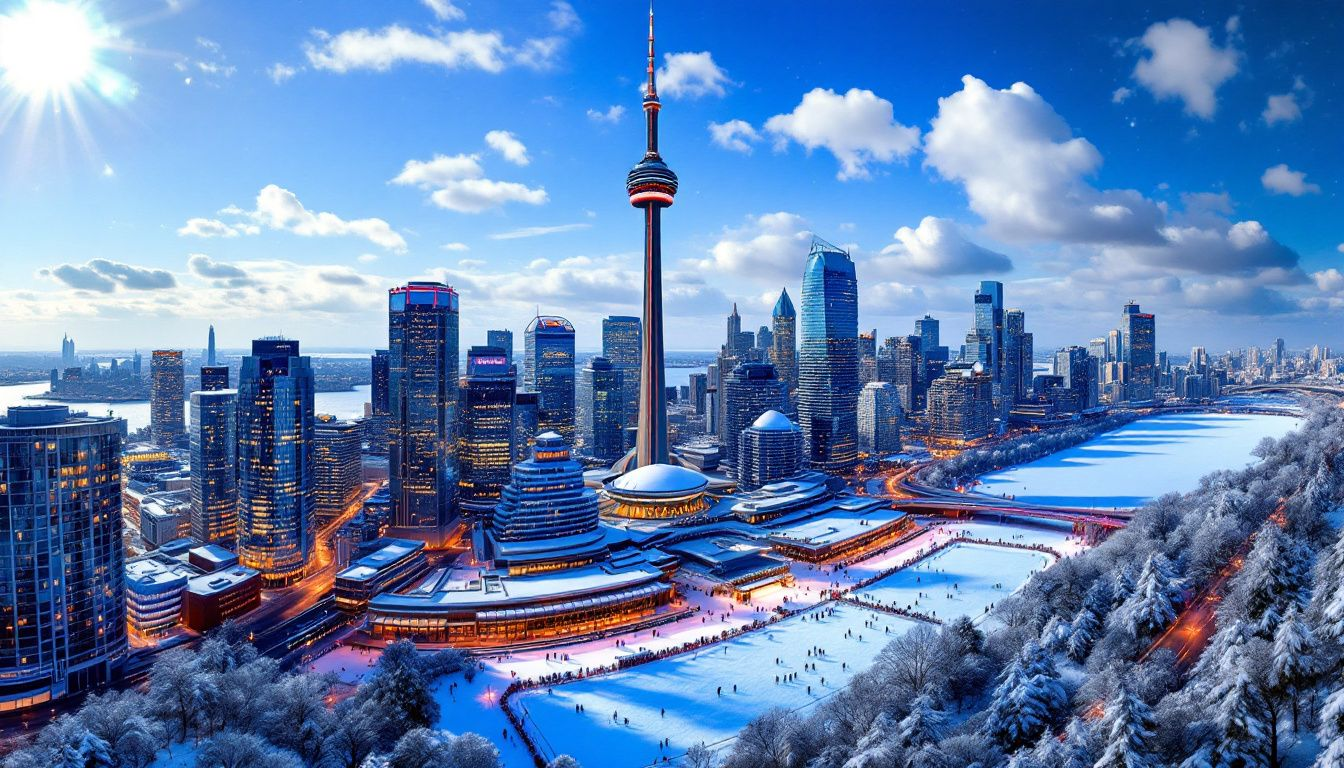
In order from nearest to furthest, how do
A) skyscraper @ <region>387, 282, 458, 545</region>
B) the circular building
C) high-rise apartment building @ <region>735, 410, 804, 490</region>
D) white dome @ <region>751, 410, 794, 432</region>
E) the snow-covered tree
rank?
the snow-covered tree, skyscraper @ <region>387, 282, 458, 545</region>, the circular building, high-rise apartment building @ <region>735, 410, 804, 490</region>, white dome @ <region>751, 410, 794, 432</region>

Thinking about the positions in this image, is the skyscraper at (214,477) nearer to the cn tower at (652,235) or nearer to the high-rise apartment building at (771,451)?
the cn tower at (652,235)

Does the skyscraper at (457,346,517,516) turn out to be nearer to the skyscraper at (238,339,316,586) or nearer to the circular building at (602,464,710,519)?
the circular building at (602,464,710,519)

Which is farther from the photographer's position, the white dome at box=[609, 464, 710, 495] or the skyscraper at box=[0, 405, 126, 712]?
the white dome at box=[609, 464, 710, 495]

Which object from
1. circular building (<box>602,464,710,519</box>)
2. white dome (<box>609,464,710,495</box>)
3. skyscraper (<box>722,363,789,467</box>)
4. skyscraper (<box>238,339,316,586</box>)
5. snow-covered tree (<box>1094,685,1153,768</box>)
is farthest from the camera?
skyscraper (<box>722,363,789,467</box>)

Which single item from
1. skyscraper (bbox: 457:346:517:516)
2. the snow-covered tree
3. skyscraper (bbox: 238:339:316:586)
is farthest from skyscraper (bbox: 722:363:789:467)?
the snow-covered tree

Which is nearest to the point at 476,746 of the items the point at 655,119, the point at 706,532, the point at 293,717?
the point at 293,717

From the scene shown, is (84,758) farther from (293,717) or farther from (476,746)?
(476,746)
